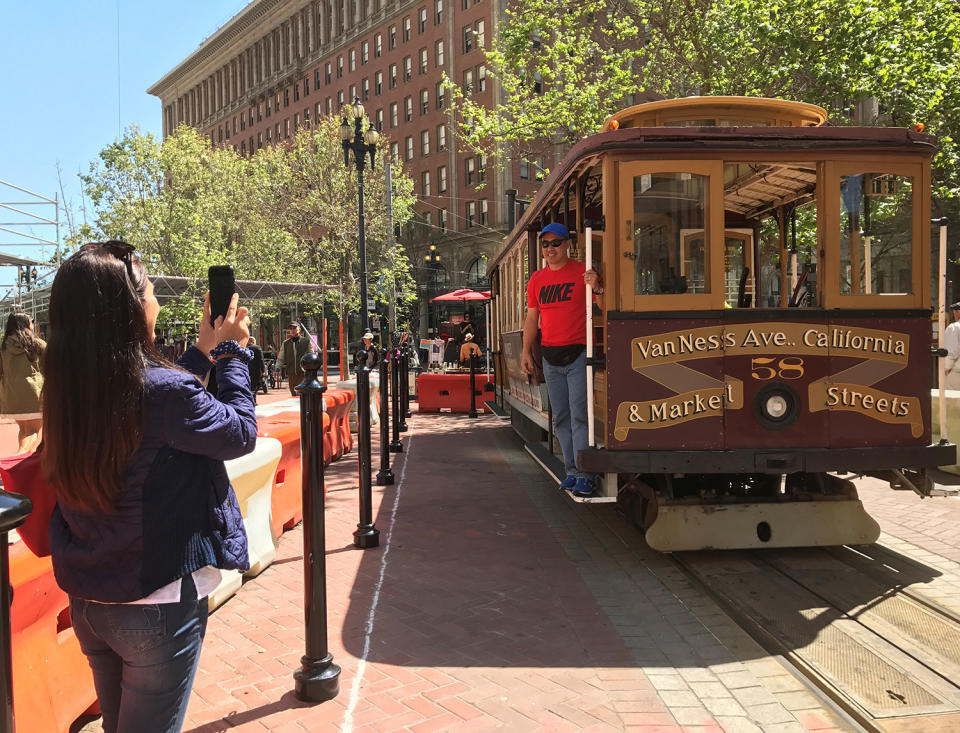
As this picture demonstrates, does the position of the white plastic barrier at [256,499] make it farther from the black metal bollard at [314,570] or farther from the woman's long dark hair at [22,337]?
the woman's long dark hair at [22,337]

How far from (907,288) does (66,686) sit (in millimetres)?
5780

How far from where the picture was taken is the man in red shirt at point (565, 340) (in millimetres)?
6145

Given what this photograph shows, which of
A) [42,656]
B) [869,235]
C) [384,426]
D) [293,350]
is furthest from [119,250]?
[293,350]

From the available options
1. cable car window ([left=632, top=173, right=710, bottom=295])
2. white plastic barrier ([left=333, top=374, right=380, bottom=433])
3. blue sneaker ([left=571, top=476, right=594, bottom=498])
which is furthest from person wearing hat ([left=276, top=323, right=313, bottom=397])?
cable car window ([left=632, top=173, right=710, bottom=295])

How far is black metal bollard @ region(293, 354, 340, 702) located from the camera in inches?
147

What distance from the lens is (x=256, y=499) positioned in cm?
598

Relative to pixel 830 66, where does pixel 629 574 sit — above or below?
below

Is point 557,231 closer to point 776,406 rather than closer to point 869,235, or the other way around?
point 776,406

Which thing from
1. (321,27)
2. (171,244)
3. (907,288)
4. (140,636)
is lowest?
(140,636)

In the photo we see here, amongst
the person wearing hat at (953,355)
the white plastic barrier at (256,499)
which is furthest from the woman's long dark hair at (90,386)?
the person wearing hat at (953,355)

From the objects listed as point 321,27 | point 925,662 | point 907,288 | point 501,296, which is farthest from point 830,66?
point 321,27

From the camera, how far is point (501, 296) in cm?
1243

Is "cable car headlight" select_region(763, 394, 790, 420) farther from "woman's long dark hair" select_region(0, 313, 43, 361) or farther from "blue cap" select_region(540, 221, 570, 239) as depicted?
"woman's long dark hair" select_region(0, 313, 43, 361)

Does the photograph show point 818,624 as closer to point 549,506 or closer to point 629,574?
point 629,574
